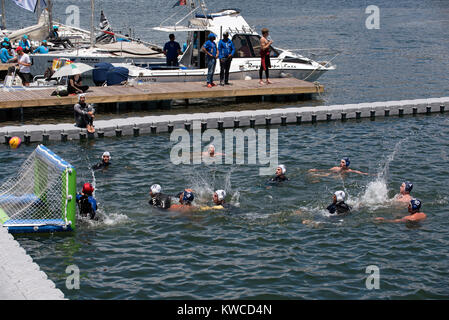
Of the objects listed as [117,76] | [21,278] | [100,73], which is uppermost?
[100,73]

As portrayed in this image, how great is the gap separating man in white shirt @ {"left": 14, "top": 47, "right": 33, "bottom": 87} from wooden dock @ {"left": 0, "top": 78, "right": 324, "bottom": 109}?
2.53 meters

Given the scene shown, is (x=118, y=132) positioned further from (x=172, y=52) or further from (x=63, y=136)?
(x=172, y=52)

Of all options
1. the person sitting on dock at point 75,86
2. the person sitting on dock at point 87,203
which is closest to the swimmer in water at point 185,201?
the person sitting on dock at point 87,203

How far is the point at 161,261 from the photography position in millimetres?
15422

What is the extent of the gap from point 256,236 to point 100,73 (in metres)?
17.5

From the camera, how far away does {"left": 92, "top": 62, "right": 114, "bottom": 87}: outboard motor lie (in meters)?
31.8

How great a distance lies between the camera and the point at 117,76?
31.1 meters

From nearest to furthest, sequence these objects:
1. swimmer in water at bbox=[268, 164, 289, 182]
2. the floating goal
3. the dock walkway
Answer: the dock walkway
the floating goal
swimmer in water at bbox=[268, 164, 289, 182]

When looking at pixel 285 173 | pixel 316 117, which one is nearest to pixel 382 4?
pixel 316 117

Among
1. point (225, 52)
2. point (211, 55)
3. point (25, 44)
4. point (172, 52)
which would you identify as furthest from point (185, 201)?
point (25, 44)

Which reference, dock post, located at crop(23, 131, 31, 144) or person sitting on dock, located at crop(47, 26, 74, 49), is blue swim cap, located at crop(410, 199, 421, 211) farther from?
person sitting on dock, located at crop(47, 26, 74, 49)

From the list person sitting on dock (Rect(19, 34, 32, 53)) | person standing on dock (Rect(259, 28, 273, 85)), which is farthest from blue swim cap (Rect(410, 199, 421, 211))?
person sitting on dock (Rect(19, 34, 32, 53))
